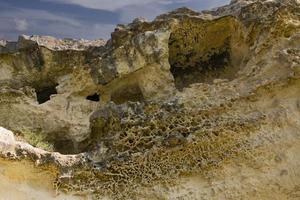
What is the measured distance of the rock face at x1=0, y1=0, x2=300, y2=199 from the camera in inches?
306

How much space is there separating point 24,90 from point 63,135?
1444mm

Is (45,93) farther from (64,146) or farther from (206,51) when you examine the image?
(206,51)

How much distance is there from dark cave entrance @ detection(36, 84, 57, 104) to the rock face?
55 cm

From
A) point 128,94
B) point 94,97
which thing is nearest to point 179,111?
point 128,94

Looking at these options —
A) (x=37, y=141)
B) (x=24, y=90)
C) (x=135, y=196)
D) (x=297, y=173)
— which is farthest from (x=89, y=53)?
(x=297, y=173)

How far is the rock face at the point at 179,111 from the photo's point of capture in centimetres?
777

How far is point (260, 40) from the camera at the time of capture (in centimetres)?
936

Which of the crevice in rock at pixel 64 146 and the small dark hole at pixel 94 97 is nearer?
the crevice in rock at pixel 64 146

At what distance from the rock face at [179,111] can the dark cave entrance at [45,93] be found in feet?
1.79

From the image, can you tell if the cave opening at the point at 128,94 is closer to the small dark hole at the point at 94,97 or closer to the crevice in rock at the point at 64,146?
the small dark hole at the point at 94,97

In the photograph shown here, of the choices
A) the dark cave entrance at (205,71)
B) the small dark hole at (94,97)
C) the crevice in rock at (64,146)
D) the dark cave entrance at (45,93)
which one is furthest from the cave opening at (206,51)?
the dark cave entrance at (45,93)

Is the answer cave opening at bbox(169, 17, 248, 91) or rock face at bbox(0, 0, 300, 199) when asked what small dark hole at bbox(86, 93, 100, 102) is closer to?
rock face at bbox(0, 0, 300, 199)

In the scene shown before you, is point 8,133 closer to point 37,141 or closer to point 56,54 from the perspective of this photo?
point 37,141

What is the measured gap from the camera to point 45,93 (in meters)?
12.2
